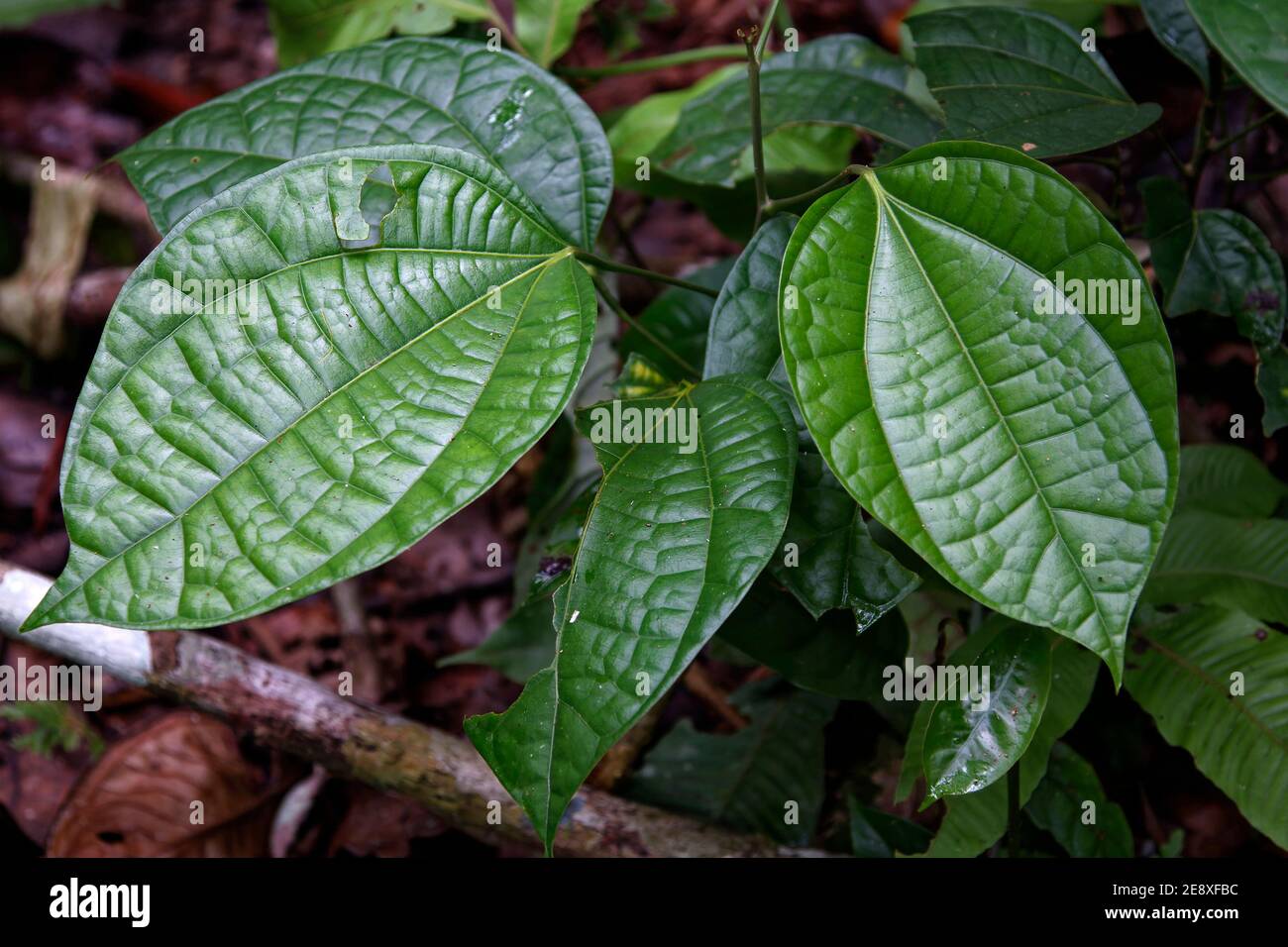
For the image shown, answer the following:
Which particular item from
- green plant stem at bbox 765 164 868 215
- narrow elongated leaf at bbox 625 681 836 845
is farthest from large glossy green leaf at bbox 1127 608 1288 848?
green plant stem at bbox 765 164 868 215

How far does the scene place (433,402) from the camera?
902mm

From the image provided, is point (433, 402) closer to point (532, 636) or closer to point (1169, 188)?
point (532, 636)

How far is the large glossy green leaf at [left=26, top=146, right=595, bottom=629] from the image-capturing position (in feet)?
2.64

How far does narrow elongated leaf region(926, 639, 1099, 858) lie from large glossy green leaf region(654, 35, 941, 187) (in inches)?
29.0

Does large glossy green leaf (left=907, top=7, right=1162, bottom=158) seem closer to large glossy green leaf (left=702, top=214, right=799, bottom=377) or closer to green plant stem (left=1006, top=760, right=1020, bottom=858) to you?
large glossy green leaf (left=702, top=214, right=799, bottom=377)

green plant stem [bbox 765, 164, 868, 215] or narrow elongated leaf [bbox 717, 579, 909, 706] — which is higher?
green plant stem [bbox 765, 164, 868, 215]

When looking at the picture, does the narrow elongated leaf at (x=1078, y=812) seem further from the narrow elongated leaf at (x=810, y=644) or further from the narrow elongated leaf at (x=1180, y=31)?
the narrow elongated leaf at (x=1180, y=31)

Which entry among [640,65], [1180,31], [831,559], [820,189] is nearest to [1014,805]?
[831,559]

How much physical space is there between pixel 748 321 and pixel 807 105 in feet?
1.66

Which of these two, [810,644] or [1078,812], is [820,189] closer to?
[810,644]

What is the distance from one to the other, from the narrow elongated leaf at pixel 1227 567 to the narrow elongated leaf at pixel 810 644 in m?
0.43

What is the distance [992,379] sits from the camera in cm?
Answer: 87
